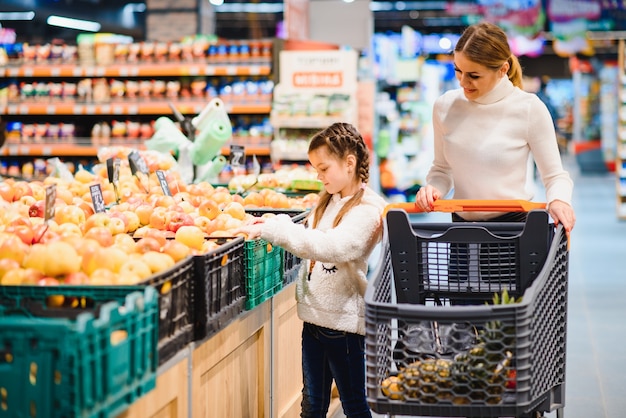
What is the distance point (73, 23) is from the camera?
22438 millimetres

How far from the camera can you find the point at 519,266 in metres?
2.73

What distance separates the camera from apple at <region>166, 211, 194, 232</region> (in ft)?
10.9

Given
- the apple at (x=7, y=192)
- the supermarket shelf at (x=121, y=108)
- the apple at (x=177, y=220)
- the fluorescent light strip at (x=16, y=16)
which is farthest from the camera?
the fluorescent light strip at (x=16, y=16)

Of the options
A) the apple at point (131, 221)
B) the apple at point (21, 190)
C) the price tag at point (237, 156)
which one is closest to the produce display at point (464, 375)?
the apple at point (131, 221)

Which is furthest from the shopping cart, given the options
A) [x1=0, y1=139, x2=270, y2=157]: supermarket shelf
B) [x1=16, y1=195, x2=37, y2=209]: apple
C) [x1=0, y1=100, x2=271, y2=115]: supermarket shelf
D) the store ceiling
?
the store ceiling

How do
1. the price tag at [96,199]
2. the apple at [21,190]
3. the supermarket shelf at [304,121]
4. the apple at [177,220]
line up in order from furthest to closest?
the supermarket shelf at [304,121], the apple at [21,190], the price tag at [96,199], the apple at [177,220]

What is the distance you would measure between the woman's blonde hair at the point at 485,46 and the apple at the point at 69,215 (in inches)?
61.8

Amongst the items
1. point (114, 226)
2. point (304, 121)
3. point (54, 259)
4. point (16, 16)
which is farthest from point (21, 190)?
point (16, 16)

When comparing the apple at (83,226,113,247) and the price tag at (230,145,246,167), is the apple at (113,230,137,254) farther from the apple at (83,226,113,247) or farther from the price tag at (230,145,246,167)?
the price tag at (230,145,246,167)

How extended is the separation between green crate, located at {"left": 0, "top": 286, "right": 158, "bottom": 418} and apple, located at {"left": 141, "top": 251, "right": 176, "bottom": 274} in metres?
0.38

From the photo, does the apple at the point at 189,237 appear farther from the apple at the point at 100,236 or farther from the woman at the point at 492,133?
the woman at the point at 492,133

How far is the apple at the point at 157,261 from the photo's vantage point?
2516 millimetres

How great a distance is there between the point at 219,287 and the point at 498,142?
43.3 inches

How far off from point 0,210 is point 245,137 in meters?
6.29
